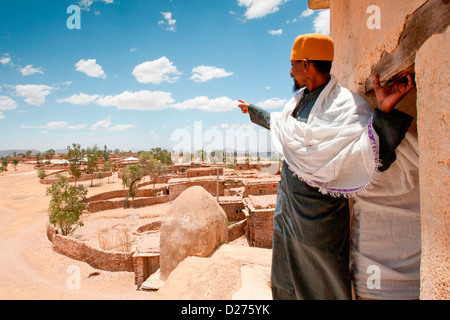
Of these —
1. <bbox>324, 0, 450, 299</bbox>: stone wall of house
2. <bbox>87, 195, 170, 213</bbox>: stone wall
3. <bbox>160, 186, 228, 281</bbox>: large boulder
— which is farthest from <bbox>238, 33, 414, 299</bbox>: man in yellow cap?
<bbox>87, 195, 170, 213</bbox>: stone wall

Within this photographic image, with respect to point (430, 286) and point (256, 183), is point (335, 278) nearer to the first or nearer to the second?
point (430, 286)

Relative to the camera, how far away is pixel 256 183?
14.6 meters

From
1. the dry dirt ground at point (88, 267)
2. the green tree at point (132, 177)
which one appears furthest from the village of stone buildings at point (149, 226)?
the dry dirt ground at point (88, 267)

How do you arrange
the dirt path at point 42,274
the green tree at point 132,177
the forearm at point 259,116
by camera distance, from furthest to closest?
the green tree at point 132,177, the dirt path at point 42,274, the forearm at point 259,116

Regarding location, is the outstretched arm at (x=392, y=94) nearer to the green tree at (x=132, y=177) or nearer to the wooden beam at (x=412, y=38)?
the wooden beam at (x=412, y=38)

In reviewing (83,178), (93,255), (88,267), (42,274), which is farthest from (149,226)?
(83,178)

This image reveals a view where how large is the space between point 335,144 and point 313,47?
26.5 inches

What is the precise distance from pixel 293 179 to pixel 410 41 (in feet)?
3.10

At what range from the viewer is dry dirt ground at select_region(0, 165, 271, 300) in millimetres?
3369

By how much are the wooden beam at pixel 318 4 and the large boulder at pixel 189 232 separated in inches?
156

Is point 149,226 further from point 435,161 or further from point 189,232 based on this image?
point 435,161

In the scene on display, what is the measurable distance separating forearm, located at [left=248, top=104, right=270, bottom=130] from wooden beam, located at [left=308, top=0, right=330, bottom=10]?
188 cm

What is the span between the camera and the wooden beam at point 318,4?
10.3ft
